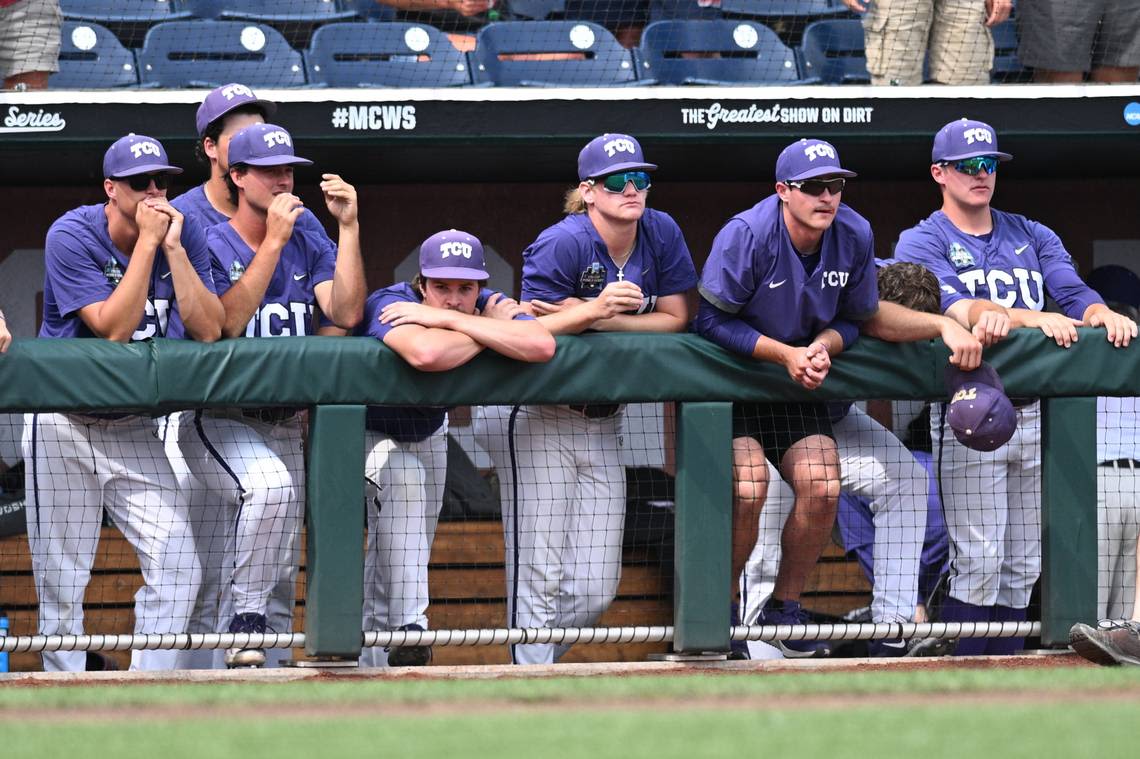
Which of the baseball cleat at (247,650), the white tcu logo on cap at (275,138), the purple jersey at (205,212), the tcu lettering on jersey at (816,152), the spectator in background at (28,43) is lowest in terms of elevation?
the baseball cleat at (247,650)

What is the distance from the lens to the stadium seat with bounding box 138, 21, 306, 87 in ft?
24.4

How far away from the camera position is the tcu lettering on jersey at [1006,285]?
17.3 feet

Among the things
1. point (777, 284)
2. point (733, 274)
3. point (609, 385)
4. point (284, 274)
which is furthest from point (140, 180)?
point (777, 284)

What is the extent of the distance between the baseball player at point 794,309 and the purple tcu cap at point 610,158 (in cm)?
40

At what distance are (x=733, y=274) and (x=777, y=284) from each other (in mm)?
150

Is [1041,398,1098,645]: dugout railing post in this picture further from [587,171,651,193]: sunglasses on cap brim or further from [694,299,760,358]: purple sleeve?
[587,171,651,193]: sunglasses on cap brim

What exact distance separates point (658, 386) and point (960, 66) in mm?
3404

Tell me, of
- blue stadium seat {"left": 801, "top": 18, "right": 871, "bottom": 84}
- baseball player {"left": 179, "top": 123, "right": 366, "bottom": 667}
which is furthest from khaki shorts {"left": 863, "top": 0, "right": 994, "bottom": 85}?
baseball player {"left": 179, "top": 123, "right": 366, "bottom": 667}

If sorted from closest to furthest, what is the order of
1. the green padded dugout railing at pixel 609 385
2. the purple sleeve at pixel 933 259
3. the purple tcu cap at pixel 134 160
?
1. the green padded dugout railing at pixel 609 385
2. the purple tcu cap at pixel 134 160
3. the purple sleeve at pixel 933 259

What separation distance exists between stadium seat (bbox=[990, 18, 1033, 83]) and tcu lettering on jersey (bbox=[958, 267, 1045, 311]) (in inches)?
104

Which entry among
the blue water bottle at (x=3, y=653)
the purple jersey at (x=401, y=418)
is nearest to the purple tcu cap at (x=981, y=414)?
the purple jersey at (x=401, y=418)

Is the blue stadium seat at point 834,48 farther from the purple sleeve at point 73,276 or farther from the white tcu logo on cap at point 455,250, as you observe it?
the purple sleeve at point 73,276

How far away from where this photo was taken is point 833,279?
4766 millimetres

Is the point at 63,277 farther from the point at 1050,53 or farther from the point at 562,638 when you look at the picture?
the point at 1050,53
